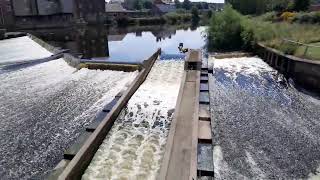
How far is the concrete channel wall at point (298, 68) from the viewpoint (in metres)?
17.3

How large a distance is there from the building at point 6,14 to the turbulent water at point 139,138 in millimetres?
58650

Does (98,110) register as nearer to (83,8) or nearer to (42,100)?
(42,100)

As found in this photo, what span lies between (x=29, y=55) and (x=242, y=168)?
24.6 metres

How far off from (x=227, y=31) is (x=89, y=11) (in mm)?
58563

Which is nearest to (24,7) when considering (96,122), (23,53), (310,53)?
(23,53)

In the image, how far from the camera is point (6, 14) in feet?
217

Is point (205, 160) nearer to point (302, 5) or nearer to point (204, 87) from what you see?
point (204, 87)

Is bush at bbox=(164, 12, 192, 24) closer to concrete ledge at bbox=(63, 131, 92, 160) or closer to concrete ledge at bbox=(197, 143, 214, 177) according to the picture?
concrete ledge at bbox=(63, 131, 92, 160)

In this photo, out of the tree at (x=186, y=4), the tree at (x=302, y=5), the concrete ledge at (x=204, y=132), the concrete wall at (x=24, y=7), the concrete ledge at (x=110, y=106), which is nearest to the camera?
the concrete ledge at (x=204, y=132)

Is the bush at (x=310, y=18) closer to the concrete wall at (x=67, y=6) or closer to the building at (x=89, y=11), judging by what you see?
the building at (x=89, y=11)

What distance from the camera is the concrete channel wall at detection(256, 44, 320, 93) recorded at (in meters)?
17.3

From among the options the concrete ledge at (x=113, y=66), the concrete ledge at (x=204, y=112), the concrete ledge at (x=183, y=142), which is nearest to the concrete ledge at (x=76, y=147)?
the concrete ledge at (x=183, y=142)

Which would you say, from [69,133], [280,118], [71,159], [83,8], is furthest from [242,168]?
[83,8]

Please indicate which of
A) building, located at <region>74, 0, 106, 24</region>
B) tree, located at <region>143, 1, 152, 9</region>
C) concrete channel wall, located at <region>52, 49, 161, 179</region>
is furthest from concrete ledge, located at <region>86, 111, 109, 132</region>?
tree, located at <region>143, 1, 152, 9</region>
